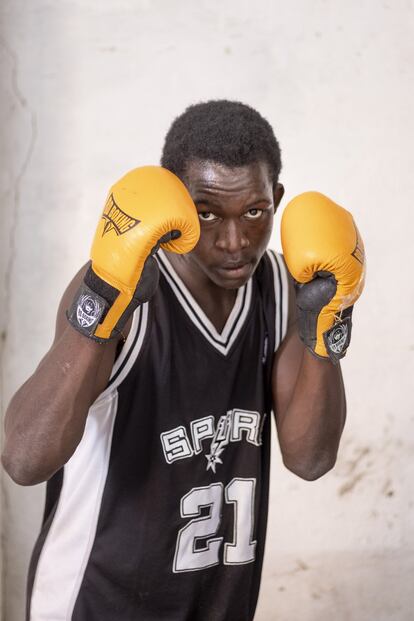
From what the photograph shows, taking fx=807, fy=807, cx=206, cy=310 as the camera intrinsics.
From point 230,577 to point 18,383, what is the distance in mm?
931

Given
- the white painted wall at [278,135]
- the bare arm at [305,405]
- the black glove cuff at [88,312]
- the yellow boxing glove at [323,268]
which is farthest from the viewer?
the white painted wall at [278,135]

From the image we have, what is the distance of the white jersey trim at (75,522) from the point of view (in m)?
1.15

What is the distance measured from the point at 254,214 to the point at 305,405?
11.7 inches

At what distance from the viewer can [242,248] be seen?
3.67ft

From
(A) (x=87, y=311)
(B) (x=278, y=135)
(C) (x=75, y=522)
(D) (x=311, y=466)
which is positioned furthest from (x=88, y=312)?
(B) (x=278, y=135)

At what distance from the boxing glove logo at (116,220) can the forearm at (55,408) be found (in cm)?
14

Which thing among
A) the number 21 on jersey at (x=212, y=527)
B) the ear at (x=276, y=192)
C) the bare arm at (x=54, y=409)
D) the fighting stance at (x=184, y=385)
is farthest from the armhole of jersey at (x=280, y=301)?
the bare arm at (x=54, y=409)

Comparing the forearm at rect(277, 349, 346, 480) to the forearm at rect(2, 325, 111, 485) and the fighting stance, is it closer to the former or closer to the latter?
the fighting stance

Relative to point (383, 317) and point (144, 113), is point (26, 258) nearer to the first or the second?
point (144, 113)

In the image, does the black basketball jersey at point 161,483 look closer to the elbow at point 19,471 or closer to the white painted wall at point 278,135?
the elbow at point 19,471

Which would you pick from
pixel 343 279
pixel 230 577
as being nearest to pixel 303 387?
pixel 343 279

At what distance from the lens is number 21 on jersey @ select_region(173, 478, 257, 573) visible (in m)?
1.19

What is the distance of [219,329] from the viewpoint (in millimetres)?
1243

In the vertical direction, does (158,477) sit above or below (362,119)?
below
